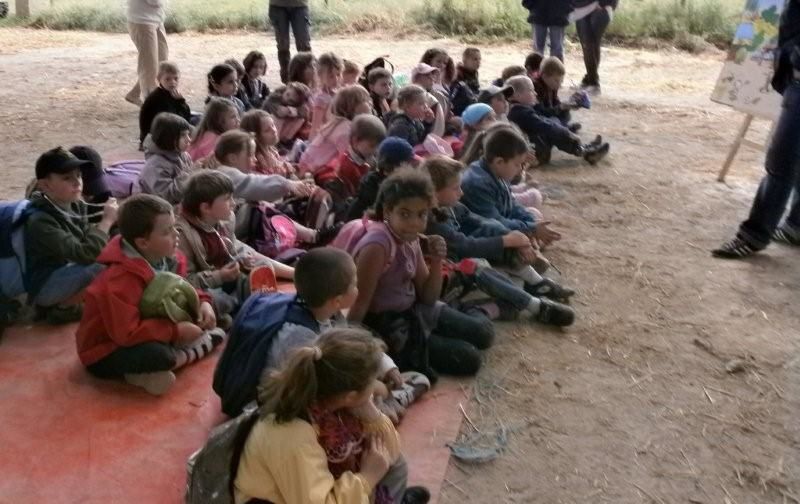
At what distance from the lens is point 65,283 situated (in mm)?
4070

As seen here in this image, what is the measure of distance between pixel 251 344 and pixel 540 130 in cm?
478

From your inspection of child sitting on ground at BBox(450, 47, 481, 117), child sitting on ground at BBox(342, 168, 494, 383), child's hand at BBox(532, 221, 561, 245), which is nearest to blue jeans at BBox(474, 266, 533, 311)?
child sitting on ground at BBox(342, 168, 494, 383)

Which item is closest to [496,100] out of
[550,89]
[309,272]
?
[550,89]

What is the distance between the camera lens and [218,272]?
4188 millimetres

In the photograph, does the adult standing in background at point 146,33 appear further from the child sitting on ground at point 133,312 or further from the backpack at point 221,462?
the backpack at point 221,462

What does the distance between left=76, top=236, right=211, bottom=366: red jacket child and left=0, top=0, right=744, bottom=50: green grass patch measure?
11842 millimetres

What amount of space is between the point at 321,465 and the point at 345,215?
119 inches

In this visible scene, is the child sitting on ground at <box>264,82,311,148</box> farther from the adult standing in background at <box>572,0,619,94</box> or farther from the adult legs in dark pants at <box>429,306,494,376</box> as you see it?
the adult standing in background at <box>572,0,619,94</box>

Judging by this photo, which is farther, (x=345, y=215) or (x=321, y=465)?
(x=345, y=215)

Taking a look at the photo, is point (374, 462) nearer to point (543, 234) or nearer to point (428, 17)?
point (543, 234)

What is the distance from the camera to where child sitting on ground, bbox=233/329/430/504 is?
89.0 inches

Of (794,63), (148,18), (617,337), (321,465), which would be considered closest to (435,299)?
(617,337)

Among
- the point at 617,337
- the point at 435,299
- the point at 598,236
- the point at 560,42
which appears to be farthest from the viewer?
the point at 560,42

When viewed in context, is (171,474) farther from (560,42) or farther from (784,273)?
(560,42)
